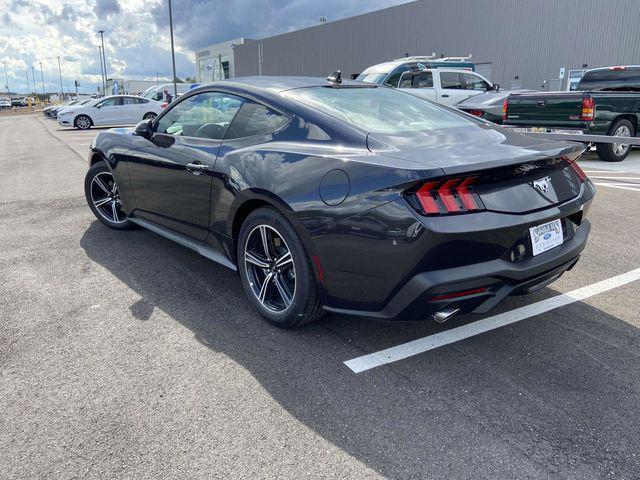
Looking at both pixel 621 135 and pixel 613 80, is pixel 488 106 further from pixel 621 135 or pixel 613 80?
pixel 621 135

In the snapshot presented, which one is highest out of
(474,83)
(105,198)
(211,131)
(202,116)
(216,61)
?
(216,61)

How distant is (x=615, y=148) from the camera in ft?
33.4

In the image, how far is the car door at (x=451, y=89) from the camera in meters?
13.9

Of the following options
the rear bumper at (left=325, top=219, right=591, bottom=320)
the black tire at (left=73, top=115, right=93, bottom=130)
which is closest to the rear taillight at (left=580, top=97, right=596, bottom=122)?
the rear bumper at (left=325, top=219, right=591, bottom=320)

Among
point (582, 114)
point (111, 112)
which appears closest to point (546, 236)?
point (582, 114)

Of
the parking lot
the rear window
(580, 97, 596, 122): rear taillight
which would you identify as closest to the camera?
the parking lot

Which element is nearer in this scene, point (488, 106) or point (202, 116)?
point (202, 116)

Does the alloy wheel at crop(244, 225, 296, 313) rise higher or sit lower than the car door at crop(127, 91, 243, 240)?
lower

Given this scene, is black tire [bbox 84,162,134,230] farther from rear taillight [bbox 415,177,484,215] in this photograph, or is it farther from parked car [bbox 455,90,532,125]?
parked car [bbox 455,90,532,125]

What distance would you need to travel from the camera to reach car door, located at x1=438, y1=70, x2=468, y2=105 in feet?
45.5

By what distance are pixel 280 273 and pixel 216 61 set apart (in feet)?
232

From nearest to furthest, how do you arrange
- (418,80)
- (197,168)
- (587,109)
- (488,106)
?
(197,168), (587,109), (488,106), (418,80)

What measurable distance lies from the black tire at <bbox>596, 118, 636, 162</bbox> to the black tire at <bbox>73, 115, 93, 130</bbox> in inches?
847

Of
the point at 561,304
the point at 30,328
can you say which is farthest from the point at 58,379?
the point at 561,304
